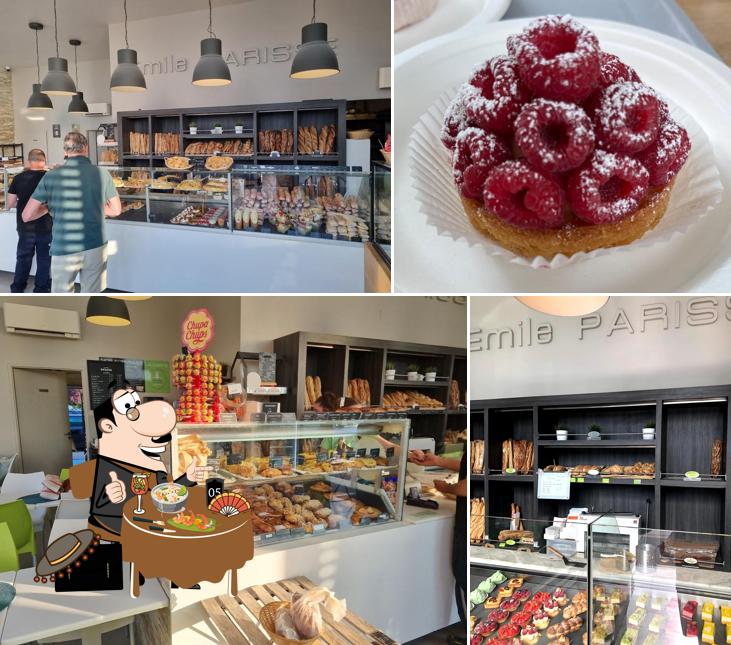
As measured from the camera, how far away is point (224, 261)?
66.7 inches

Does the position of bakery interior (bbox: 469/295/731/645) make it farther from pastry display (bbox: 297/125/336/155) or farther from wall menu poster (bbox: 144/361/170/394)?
wall menu poster (bbox: 144/361/170/394)

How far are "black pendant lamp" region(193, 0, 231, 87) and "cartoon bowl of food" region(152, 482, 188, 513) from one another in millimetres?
1016

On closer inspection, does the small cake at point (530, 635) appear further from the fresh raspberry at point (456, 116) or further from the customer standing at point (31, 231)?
the customer standing at point (31, 231)

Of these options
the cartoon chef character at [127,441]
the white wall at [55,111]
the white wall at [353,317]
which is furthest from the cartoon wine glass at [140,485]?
the white wall at [55,111]

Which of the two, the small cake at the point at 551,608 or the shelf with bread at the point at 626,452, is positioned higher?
the shelf with bread at the point at 626,452

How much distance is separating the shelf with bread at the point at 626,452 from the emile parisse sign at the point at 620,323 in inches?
6.6

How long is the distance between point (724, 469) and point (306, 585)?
1137mm

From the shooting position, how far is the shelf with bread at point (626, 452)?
68.6 inches

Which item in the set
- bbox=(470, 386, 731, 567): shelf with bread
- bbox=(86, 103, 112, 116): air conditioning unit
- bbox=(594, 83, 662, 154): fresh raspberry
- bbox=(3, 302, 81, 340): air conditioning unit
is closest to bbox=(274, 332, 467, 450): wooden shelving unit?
bbox=(470, 386, 731, 567): shelf with bread

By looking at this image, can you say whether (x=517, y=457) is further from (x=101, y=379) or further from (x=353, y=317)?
(x=101, y=379)

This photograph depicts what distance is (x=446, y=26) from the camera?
1366 millimetres

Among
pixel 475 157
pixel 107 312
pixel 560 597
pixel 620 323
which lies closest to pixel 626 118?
pixel 475 157

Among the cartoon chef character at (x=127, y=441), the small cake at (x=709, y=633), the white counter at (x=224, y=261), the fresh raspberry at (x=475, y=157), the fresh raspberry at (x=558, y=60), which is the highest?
→ the fresh raspberry at (x=558, y=60)

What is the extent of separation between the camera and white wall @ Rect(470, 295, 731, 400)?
1667mm
